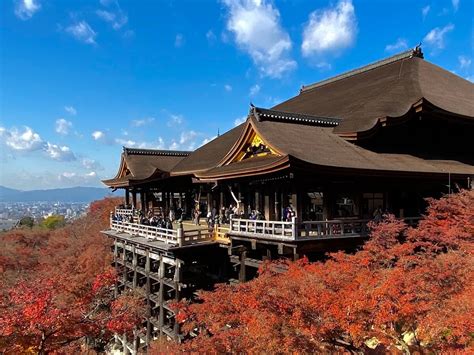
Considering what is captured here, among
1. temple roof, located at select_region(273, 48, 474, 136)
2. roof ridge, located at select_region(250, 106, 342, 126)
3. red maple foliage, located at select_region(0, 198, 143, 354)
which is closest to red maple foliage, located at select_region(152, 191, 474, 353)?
red maple foliage, located at select_region(0, 198, 143, 354)

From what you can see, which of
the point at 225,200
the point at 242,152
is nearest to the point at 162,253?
the point at 225,200

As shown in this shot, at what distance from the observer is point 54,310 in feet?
37.4

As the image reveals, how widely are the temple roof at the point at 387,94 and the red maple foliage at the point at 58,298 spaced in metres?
12.8

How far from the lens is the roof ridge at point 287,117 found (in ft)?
52.4

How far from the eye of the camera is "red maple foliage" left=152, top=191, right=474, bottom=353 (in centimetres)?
805

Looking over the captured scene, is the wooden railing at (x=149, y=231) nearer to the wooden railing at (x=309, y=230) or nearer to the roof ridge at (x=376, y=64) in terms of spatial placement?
the wooden railing at (x=309, y=230)

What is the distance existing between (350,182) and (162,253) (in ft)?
31.3

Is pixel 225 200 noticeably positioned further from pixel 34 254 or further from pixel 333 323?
pixel 34 254

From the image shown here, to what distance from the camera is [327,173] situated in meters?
12.9

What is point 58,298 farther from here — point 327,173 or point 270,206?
point 327,173

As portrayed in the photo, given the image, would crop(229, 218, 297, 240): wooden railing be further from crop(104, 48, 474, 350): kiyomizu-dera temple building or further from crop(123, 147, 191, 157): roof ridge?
crop(123, 147, 191, 157): roof ridge

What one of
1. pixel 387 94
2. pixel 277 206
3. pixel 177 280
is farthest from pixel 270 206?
pixel 387 94

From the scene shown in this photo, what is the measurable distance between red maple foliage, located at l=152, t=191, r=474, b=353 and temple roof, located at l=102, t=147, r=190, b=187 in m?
15.3

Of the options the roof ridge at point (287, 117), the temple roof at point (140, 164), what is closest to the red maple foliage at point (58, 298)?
the temple roof at point (140, 164)
